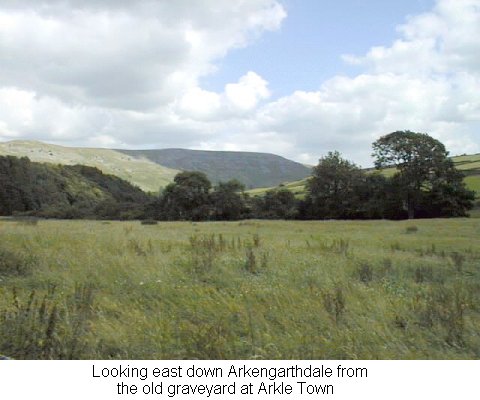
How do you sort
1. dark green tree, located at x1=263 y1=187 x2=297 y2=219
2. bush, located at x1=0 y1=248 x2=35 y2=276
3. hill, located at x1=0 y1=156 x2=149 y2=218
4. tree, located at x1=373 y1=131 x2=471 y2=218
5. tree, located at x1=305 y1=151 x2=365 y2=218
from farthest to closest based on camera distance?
hill, located at x1=0 y1=156 x2=149 y2=218 → dark green tree, located at x1=263 y1=187 x2=297 y2=219 → tree, located at x1=305 y1=151 x2=365 y2=218 → tree, located at x1=373 y1=131 x2=471 y2=218 → bush, located at x1=0 y1=248 x2=35 y2=276

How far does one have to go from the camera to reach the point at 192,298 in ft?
21.4

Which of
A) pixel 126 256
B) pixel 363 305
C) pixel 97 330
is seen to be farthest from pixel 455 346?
pixel 126 256

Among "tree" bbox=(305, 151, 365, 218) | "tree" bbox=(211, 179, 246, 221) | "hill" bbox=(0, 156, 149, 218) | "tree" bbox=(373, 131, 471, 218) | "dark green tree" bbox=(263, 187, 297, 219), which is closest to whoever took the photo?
"tree" bbox=(373, 131, 471, 218)

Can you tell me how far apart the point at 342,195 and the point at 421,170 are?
14305mm

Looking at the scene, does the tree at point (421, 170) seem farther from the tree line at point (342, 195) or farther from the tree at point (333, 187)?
Result: the tree at point (333, 187)

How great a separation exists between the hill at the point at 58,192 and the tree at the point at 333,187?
38.4 meters

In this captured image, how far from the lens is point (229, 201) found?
279 feet

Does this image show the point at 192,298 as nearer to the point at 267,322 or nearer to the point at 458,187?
the point at 267,322

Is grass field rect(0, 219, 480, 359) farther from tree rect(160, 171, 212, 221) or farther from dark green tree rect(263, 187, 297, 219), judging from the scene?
tree rect(160, 171, 212, 221)

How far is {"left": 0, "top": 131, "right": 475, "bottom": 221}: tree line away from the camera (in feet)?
201

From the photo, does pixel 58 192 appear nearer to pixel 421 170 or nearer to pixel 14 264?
pixel 421 170

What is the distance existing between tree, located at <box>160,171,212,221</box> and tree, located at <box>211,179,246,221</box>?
183 centimetres

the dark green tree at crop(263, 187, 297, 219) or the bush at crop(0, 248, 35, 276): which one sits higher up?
the bush at crop(0, 248, 35, 276)

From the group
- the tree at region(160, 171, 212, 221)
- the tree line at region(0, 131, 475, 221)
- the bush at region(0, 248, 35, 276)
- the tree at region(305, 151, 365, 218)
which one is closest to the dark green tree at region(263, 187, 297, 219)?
the tree line at region(0, 131, 475, 221)
